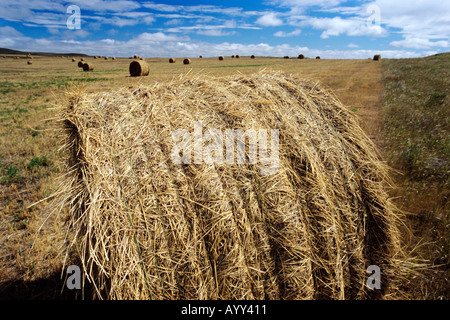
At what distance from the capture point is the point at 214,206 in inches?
93.9

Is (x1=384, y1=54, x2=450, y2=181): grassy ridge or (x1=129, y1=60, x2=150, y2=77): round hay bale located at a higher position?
(x1=129, y1=60, x2=150, y2=77): round hay bale

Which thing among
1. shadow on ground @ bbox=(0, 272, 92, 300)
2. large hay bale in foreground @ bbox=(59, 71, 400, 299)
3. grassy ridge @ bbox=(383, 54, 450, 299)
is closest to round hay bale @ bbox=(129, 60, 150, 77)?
grassy ridge @ bbox=(383, 54, 450, 299)

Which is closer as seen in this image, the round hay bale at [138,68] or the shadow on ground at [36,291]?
the shadow on ground at [36,291]

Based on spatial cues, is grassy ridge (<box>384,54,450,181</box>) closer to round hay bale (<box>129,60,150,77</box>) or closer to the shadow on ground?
the shadow on ground

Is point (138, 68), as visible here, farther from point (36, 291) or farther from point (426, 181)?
point (426, 181)

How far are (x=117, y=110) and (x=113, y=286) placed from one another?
1.68m

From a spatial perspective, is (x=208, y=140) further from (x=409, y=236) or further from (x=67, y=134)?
(x=409, y=236)

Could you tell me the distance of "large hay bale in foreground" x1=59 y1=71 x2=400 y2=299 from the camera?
222cm

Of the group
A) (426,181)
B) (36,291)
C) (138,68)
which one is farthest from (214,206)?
(138,68)

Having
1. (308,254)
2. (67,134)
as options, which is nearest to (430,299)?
(308,254)

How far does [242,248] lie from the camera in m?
2.43

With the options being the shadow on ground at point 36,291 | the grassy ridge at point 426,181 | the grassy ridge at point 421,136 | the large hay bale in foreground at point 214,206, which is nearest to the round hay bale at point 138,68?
the grassy ridge at point 421,136

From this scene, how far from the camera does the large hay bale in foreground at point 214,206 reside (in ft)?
7.29

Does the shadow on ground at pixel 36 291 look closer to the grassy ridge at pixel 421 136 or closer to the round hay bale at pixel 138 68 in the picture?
the grassy ridge at pixel 421 136
